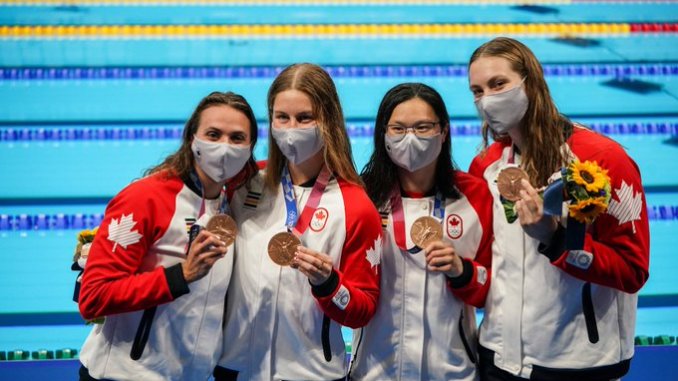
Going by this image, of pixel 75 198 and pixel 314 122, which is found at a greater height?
pixel 314 122

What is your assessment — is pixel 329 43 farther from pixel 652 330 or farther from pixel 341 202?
pixel 341 202

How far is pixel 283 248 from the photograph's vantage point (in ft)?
7.64

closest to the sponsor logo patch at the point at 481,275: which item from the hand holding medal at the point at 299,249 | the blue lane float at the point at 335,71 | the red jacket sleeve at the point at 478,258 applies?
the red jacket sleeve at the point at 478,258

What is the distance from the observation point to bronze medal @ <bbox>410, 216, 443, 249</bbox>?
2.41 meters

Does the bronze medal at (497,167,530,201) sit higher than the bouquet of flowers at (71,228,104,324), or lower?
higher

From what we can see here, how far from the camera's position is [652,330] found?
457 cm

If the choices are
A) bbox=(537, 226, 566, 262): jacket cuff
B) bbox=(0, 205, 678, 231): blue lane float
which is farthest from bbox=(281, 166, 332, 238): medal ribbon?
bbox=(0, 205, 678, 231): blue lane float

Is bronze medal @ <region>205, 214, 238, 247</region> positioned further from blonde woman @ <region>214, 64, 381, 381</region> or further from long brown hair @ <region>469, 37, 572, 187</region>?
long brown hair @ <region>469, 37, 572, 187</region>

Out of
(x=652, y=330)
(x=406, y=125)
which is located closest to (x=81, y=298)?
(x=406, y=125)

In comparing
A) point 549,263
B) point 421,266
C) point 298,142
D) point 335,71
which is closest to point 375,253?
point 421,266

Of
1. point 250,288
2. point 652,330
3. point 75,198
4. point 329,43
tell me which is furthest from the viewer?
point 329,43

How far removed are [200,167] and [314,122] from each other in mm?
372

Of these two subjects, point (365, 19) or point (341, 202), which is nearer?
point (341, 202)

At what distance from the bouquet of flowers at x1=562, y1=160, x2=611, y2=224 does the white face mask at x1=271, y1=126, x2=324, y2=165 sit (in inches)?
29.1
